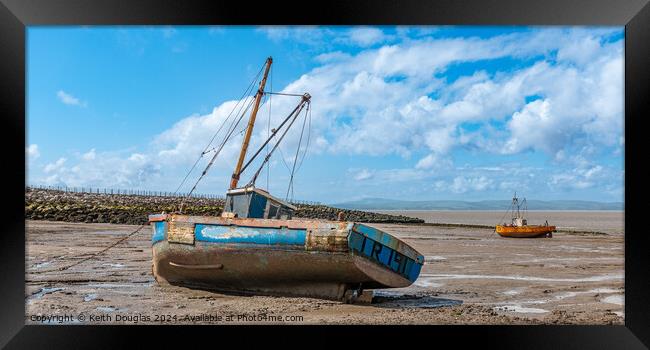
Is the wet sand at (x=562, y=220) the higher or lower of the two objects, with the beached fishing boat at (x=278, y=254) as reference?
lower

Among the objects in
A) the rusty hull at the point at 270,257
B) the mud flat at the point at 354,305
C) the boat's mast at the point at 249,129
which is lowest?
the mud flat at the point at 354,305

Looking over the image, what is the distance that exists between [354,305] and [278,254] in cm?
153

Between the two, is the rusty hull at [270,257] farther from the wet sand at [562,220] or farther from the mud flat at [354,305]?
the wet sand at [562,220]

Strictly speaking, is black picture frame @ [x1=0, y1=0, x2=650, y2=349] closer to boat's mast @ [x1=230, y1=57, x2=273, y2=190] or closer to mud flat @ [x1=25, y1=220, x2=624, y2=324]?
mud flat @ [x1=25, y1=220, x2=624, y2=324]

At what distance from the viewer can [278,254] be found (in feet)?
31.4

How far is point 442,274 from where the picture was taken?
14.5 metres

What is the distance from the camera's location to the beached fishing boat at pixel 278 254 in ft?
30.8

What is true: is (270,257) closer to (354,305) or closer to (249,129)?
(354,305)
